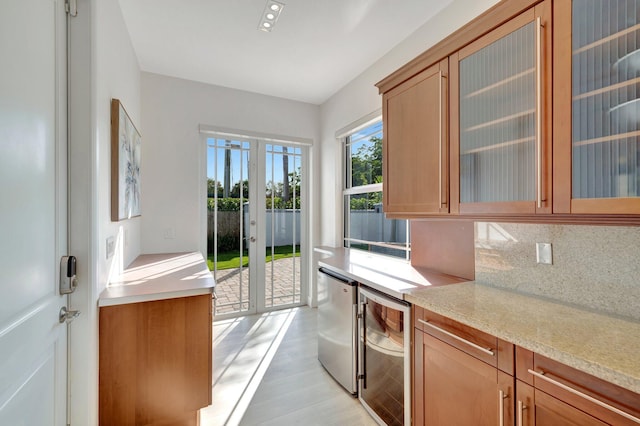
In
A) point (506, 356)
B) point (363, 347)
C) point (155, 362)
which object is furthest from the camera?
point (363, 347)

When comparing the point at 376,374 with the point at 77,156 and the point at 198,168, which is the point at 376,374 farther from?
the point at 198,168

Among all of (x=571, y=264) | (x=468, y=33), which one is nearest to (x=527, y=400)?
(x=571, y=264)

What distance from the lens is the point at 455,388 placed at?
1306 millimetres

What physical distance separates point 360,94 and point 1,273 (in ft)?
9.86

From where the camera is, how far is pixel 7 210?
0.89 metres

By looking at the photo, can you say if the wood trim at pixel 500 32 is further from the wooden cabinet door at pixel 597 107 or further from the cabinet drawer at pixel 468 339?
the cabinet drawer at pixel 468 339

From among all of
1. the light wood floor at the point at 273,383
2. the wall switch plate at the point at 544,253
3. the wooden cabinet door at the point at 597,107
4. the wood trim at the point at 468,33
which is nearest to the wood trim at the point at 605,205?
the wooden cabinet door at the point at 597,107

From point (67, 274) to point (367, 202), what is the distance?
252cm

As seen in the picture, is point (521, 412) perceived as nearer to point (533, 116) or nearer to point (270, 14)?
point (533, 116)

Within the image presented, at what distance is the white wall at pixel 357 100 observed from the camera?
6.52 feet

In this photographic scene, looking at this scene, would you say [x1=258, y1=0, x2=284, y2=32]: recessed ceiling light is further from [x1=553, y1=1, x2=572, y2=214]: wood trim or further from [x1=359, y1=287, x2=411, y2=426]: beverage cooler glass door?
[x1=359, y1=287, x2=411, y2=426]: beverage cooler glass door

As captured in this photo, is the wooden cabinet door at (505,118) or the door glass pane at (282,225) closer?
the wooden cabinet door at (505,118)

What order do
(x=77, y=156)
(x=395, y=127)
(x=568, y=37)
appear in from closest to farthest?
(x=568, y=37)
(x=77, y=156)
(x=395, y=127)

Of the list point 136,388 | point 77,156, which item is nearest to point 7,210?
point 77,156
